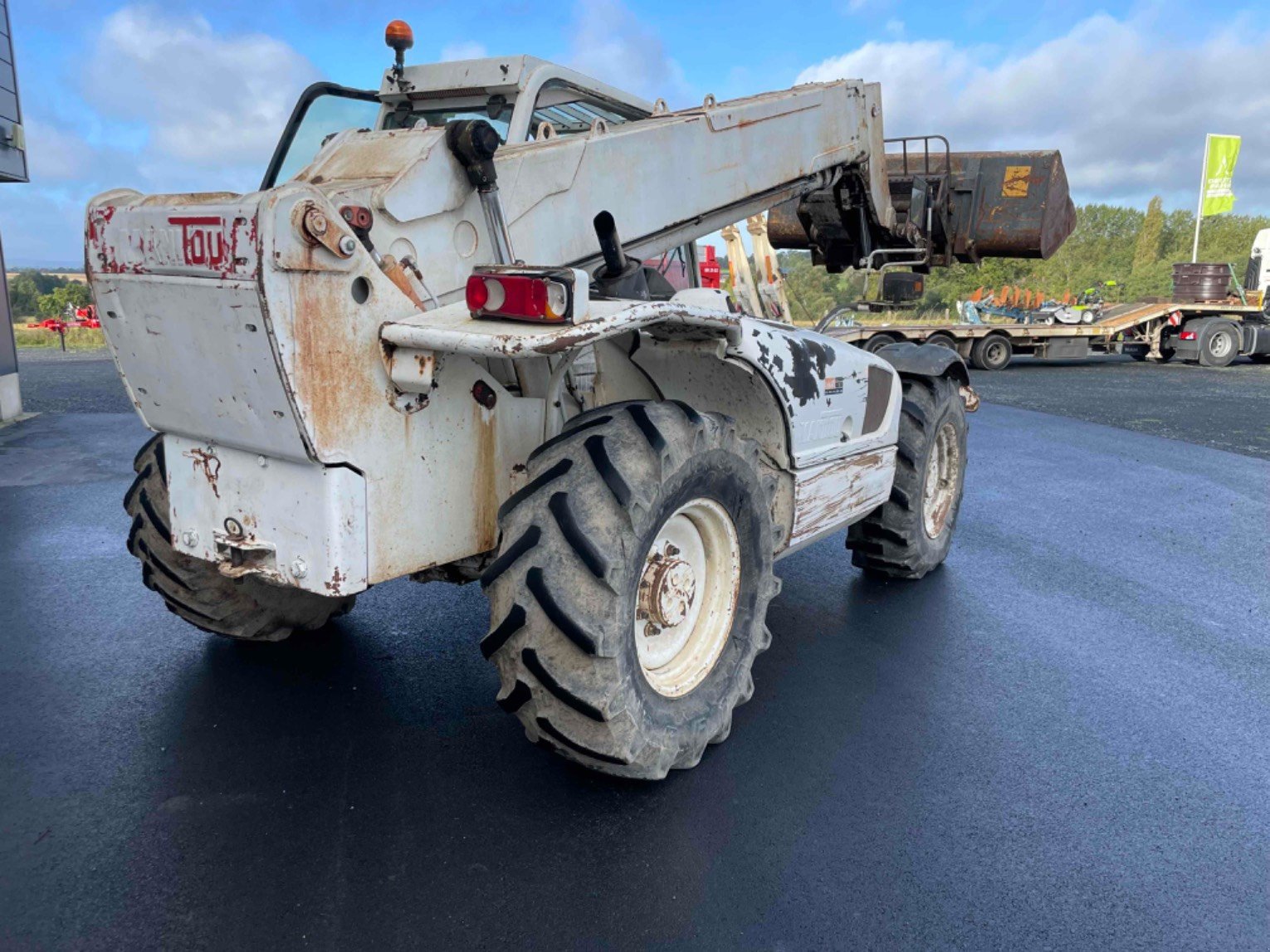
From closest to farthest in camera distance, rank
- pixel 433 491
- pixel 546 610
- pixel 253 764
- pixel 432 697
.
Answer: pixel 546 610, pixel 433 491, pixel 253 764, pixel 432 697

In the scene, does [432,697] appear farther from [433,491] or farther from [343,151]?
[343,151]

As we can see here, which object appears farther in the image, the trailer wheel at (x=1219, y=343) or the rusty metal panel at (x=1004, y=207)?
the trailer wheel at (x=1219, y=343)

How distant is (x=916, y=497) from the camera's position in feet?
17.2

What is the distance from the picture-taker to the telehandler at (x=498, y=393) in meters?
2.60

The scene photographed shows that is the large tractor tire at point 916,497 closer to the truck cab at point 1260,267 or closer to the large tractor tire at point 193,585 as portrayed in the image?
the large tractor tire at point 193,585

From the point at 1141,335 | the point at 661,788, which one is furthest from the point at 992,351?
the point at 661,788

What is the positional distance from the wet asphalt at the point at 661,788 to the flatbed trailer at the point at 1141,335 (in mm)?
15670

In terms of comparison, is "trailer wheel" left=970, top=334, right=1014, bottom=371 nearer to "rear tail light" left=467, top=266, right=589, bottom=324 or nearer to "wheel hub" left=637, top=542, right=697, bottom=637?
"wheel hub" left=637, top=542, right=697, bottom=637

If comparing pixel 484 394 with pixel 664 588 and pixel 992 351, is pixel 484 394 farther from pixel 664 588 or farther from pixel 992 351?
pixel 992 351

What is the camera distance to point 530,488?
2820 mm

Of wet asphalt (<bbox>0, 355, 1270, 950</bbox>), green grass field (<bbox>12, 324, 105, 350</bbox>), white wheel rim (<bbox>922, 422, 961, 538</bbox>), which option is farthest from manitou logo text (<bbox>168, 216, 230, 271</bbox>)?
green grass field (<bbox>12, 324, 105, 350</bbox>)

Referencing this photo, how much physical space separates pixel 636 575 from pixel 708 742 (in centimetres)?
80

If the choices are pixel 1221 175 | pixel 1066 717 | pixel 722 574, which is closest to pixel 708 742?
pixel 722 574

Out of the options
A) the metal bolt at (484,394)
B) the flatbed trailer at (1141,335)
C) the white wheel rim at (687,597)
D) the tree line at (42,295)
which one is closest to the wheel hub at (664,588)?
the white wheel rim at (687,597)
